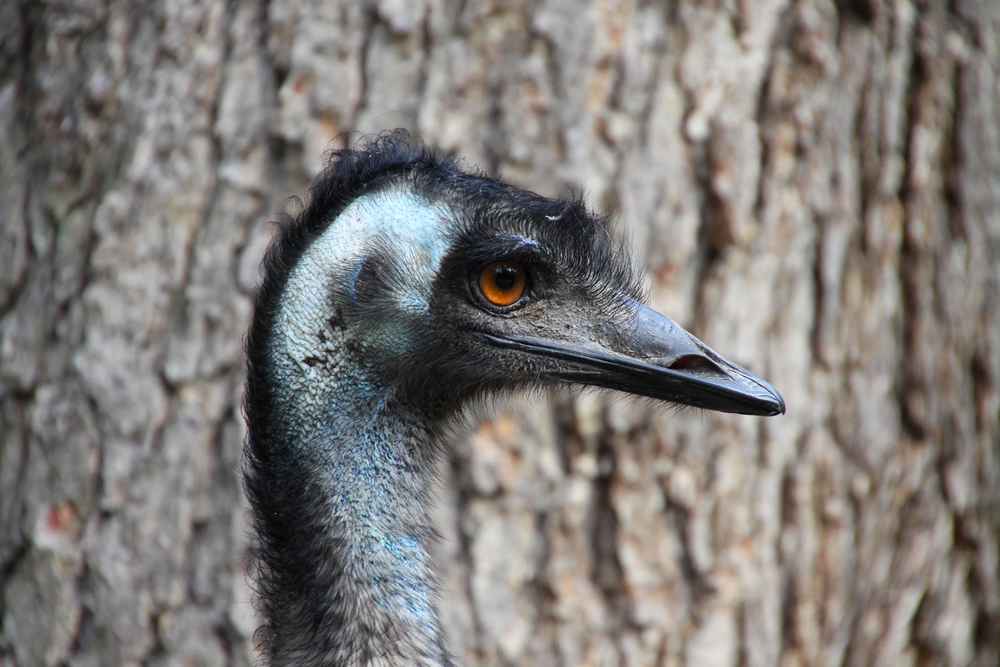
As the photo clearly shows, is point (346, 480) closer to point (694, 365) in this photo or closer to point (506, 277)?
point (506, 277)

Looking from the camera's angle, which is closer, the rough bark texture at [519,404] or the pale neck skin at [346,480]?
the pale neck skin at [346,480]

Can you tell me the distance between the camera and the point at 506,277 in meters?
1.81

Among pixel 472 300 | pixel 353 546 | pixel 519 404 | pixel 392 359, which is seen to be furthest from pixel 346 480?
pixel 519 404

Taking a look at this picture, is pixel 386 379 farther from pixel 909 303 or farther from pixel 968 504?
pixel 968 504

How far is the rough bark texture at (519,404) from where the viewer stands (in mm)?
2865

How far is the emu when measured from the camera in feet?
5.44

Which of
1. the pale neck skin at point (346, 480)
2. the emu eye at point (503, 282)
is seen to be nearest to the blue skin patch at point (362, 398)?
the pale neck skin at point (346, 480)

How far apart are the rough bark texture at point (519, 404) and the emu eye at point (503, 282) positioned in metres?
1.12

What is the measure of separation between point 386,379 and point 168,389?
1.40m

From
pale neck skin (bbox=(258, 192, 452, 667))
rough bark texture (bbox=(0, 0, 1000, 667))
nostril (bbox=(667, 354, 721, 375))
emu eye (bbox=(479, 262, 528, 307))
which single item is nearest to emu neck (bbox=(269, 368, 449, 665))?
pale neck skin (bbox=(258, 192, 452, 667))

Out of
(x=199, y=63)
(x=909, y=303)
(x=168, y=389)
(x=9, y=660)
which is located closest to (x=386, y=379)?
(x=168, y=389)

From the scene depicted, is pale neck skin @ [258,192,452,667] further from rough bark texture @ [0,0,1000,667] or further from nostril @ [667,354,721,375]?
rough bark texture @ [0,0,1000,667]

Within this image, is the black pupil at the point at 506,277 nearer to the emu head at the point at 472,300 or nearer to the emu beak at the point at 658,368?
the emu head at the point at 472,300

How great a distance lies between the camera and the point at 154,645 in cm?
280
